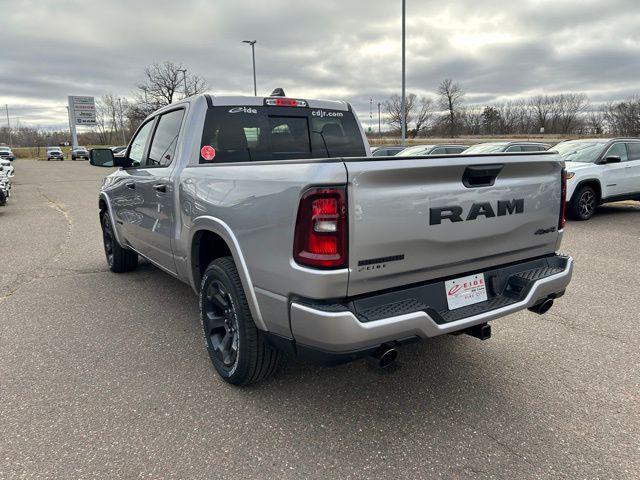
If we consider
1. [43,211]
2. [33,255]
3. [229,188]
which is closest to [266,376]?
[229,188]

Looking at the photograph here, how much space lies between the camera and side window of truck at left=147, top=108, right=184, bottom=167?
12.8 ft

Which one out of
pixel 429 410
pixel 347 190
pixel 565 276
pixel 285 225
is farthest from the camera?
pixel 565 276

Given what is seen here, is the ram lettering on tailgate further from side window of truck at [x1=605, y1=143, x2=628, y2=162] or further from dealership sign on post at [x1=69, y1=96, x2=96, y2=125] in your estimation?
dealership sign on post at [x1=69, y1=96, x2=96, y2=125]

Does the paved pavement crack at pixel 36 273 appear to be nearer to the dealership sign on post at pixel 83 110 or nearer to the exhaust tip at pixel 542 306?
the exhaust tip at pixel 542 306

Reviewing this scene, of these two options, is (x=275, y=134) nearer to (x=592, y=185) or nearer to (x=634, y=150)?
(x=592, y=185)

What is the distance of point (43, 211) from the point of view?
12.5m

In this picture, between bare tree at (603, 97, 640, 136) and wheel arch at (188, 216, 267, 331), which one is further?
bare tree at (603, 97, 640, 136)

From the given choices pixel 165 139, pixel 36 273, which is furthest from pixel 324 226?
pixel 36 273

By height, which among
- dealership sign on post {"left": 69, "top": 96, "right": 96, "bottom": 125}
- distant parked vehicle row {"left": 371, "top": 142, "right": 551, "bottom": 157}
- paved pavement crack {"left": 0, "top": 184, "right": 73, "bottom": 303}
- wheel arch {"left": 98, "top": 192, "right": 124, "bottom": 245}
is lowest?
paved pavement crack {"left": 0, "top": 184, "right": 73, "bottom": 303}

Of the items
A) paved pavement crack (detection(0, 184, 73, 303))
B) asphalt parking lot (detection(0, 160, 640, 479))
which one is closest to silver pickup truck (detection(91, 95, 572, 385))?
asphalt parking lot (detection(0, 160, 640, 479))

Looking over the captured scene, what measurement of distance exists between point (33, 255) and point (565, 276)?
24.0ft

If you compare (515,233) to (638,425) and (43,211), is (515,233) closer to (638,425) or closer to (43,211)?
(638,425)

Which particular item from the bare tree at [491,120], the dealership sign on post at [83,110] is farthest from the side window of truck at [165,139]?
the dealership sign on post at [83,110]

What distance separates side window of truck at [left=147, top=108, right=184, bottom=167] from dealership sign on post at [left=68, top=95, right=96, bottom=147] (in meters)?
84.8
